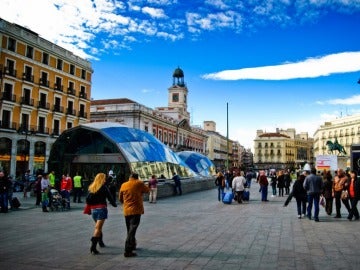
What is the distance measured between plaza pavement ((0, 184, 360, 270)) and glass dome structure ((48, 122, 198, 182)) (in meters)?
9.76

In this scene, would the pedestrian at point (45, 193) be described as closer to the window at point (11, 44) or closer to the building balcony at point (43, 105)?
the window at point (11, 44)

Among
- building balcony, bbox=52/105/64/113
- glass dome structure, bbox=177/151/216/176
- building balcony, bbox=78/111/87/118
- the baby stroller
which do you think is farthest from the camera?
building balcony, bbox=78/111/87/118

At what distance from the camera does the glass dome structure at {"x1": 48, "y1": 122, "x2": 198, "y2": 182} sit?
2259 cm

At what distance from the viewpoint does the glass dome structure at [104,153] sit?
74.1 ft

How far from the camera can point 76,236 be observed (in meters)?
9.10

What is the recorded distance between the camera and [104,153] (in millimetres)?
23094

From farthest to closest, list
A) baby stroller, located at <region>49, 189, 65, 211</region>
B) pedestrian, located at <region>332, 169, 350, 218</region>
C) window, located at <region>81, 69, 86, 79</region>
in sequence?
window, located at <region>81, 69, 86, 79</region> → baby stroller, located at <region>49, 189, 65, 211</region> → pedestrian, located at <region>332, 169, 350, 218</region>

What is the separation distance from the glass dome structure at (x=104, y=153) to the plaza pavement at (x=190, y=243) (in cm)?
976

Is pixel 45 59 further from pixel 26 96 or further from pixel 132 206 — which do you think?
pixel 132 206

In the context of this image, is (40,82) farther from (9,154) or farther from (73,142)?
(73,142)

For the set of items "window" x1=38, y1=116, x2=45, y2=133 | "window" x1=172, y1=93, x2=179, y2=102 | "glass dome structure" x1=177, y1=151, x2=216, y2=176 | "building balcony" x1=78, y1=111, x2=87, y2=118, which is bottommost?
"glass dome structure" x1=177, y1=151, x2=216, y2=176

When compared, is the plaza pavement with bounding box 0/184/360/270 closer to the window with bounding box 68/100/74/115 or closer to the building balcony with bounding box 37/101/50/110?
the building balcony with bounding box 37/101/50/110

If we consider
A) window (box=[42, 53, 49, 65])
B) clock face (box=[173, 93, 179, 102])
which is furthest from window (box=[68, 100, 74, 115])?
clock face (box=[173, 93, 179, 102])

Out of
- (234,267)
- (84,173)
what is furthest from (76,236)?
(84,173)
